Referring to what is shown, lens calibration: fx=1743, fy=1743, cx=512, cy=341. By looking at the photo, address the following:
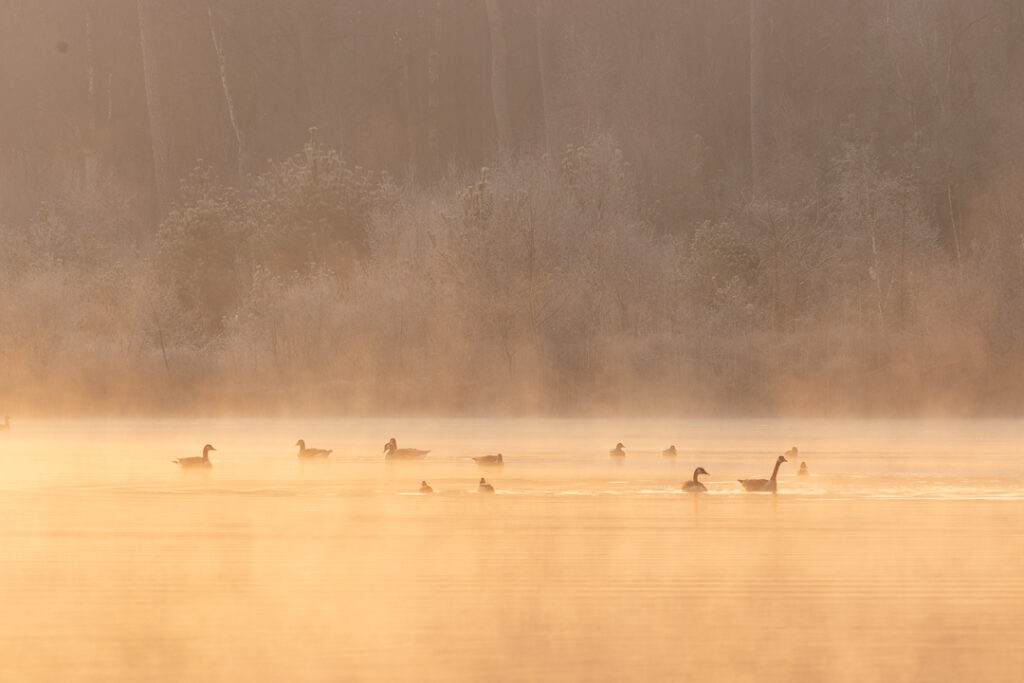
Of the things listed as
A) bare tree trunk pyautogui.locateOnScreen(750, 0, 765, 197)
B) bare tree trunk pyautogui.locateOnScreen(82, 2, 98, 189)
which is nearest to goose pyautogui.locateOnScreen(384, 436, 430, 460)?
bare tree trunk pyautogui.locateOnScreen(750, 0, 765, 197)

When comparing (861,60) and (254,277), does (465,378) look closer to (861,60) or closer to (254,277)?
(254,277)

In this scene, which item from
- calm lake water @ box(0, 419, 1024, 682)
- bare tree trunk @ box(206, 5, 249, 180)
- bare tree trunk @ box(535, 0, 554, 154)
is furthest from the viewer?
bare tree trunk @ box(206, 5, 249, 180)

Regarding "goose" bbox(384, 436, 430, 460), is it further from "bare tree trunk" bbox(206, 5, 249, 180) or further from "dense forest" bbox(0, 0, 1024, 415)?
"bare tree trunk" bbox(206, 5, 249, 180)

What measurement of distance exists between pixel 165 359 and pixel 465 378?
745 cm

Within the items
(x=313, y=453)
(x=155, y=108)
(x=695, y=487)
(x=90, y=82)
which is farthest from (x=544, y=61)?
(x=695, y=487)

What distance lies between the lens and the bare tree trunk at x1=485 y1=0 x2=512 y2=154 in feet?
177

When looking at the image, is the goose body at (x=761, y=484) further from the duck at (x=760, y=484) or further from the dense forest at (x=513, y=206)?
the dense forest at (x=513, y=206)

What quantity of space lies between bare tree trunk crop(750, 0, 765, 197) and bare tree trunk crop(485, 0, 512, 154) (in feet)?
24.9

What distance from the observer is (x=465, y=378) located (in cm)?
3825

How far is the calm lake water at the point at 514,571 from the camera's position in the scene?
34.4ft

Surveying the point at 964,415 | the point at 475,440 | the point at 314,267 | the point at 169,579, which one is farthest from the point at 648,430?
the point at 169,579

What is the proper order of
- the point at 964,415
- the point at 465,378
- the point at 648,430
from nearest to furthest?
1. the point at 648,430
2. the point at 964,415
3. the point at 465,378

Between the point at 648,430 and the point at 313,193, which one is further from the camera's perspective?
the point at 313,193

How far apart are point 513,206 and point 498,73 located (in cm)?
1426
